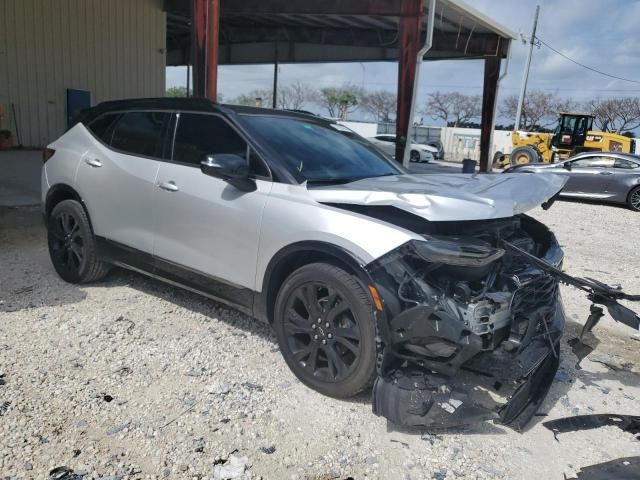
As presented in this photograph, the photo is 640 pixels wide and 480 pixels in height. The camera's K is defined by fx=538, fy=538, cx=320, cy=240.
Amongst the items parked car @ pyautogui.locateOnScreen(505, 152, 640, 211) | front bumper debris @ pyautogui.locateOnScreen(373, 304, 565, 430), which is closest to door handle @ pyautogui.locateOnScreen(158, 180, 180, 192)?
front bumper debris @ pyautogui.locateOnScreen(373, 304, 565, 430)

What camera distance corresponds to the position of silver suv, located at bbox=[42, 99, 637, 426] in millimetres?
2889

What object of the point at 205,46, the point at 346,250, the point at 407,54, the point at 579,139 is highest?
the point at 407,54

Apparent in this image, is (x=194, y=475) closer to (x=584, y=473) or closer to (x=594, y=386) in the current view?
(x=584, y=473)

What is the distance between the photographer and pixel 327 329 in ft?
10.5

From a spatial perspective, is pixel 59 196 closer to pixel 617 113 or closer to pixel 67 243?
pixel 67 243

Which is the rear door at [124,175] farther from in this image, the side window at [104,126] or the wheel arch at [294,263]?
the wheel arch at [294,263]

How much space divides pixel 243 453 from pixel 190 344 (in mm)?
1328

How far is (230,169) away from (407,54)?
1014 cm

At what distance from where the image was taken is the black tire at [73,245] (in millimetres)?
4746

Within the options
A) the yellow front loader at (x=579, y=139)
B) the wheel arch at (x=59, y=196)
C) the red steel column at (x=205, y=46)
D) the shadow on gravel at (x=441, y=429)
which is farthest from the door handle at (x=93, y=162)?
the yellow front loader at (x=579, y=139)

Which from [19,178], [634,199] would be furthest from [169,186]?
[634,199]

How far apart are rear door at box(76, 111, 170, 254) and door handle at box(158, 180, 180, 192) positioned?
0.14 meters

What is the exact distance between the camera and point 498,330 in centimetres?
293

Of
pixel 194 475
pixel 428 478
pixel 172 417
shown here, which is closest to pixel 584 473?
pixel 428 478
